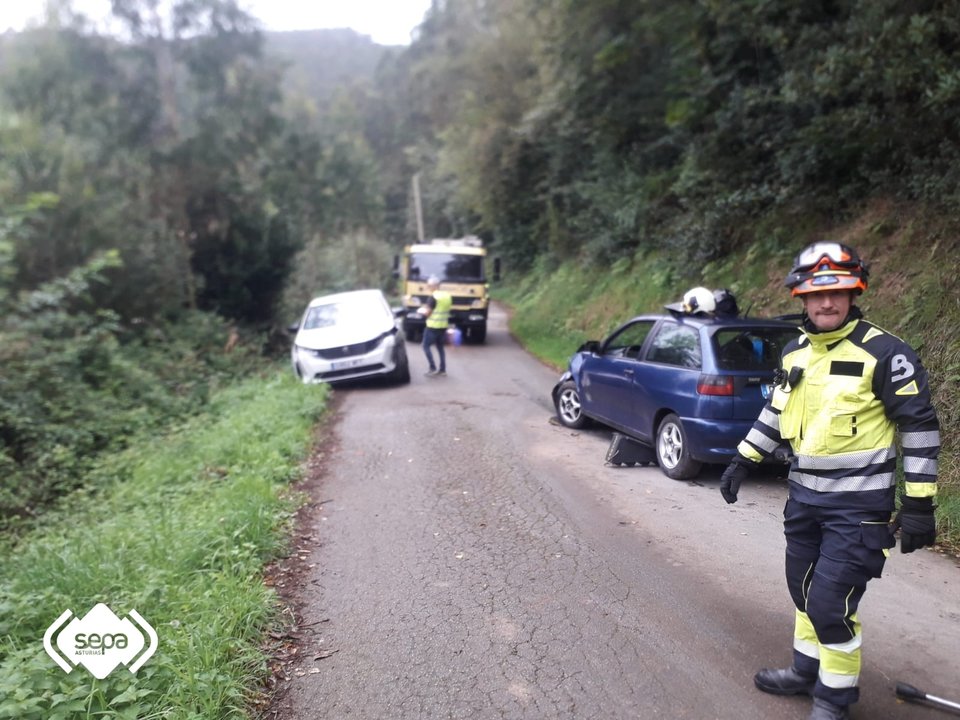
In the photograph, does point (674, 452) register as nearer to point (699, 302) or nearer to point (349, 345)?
point (699, 302)

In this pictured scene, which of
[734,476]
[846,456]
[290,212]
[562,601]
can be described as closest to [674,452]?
[562,601]

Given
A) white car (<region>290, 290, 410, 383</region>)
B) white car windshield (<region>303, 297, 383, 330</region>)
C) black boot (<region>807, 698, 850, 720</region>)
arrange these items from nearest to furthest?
black boot (<region>807, 698, 850, 720</region>), white car (<region>290, 290, 410, 383</region>), white car windshield (<region>303, 297, 383, 330</region>)

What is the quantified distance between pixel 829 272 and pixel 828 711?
1865 millimetres

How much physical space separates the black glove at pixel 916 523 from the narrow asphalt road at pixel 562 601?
85 centimetres

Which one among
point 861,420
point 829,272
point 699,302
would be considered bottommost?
point 699,302

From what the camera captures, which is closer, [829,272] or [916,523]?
[916,523]

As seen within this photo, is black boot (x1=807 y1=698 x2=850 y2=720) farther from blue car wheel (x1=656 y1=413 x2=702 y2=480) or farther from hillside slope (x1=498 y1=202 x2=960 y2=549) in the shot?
blue car wheel (x1=656 y1=413 x2=702 y2=480)

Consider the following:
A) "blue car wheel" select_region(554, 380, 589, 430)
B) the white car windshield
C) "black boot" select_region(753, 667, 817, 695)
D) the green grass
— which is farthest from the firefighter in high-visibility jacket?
the white car windshield

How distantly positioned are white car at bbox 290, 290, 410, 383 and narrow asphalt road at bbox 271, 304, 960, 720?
5118 mm

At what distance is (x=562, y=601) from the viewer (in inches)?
174

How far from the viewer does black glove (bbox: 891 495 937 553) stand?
9.67ft

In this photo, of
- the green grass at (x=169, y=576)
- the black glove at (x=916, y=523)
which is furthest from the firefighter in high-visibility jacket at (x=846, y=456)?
the green grass at (x=169, y=576)

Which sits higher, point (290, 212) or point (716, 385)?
point (716, 385)

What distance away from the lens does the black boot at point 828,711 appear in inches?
121
